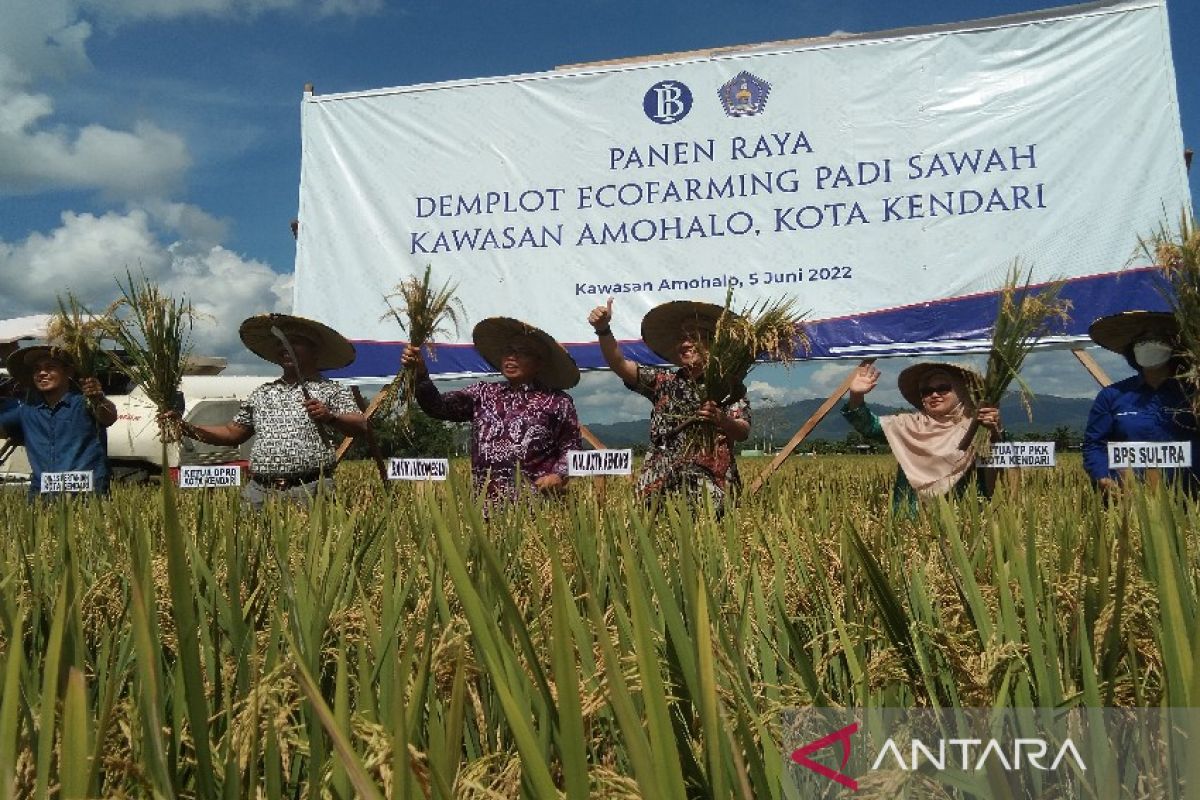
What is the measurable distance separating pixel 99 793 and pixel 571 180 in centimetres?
543

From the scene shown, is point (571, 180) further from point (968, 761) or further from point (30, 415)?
point (968, 761)

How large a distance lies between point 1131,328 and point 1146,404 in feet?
1.69

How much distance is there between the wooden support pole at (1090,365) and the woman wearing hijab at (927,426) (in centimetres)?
141

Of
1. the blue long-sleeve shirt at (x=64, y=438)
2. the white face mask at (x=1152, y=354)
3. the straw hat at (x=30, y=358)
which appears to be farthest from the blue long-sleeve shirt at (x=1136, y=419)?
the straw hat at (x=30, y=358)

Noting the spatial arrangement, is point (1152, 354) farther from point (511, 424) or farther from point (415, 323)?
point (415, 323)

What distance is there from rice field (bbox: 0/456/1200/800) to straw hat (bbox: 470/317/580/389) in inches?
93.4

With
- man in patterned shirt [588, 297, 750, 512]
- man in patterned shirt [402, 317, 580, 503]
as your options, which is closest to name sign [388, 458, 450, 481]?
man in patterned shirt [402, 317, 580, 503]

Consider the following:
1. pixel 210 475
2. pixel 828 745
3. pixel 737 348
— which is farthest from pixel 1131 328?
pixel 210 475

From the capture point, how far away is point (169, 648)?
1.23m

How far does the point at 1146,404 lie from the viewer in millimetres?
3574

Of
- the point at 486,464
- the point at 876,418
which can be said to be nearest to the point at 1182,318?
the point at 876,418

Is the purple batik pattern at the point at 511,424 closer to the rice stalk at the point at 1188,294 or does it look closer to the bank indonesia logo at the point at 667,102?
the rice stalk at the point at 1188,294

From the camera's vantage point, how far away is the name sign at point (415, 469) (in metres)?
3.78

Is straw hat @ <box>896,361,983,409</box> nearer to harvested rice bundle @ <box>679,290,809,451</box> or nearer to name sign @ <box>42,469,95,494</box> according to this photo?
harvested rice bundle @ <box>679,290,809,451</box>
